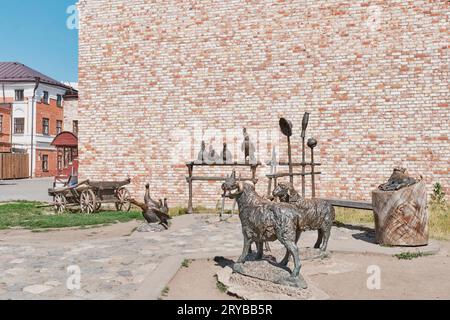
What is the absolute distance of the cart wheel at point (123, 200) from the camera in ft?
37.8

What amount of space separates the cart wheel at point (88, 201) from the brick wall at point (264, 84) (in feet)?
4.80

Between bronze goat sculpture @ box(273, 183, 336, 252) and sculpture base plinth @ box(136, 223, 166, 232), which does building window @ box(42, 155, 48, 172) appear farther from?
bronze goat sculpture @ box(273, 183, 336, 252)

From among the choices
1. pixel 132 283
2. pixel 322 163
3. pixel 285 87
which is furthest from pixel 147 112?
pixel 132 283

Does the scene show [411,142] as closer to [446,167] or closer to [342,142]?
[446,167]

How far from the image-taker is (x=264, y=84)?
1150 centimetres

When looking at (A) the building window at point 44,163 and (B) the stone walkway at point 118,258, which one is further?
(A) the building window at point 44,163

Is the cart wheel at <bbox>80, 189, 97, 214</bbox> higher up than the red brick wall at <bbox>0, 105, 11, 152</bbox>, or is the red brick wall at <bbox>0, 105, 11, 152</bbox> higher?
the red brick wall at <bbox>0, 105, 11, 152</bbox>

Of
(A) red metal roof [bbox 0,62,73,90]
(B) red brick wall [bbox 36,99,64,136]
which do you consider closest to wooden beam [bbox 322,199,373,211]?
(B) red brick wall [bbox 36,99,64,136]

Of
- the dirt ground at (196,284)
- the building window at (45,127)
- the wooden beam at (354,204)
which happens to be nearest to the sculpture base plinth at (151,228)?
the dirt ground at (196,284)

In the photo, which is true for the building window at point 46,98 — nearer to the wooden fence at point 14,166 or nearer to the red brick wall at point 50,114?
the red brick wall at point 50,114

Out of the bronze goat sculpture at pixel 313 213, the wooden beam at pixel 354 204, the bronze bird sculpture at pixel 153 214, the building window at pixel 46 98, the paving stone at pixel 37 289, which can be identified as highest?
the building window at pixel 46 98

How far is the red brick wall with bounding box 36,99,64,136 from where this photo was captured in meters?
33.6

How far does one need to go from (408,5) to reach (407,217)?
690cm

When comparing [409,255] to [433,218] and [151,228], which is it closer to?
[433,218]
